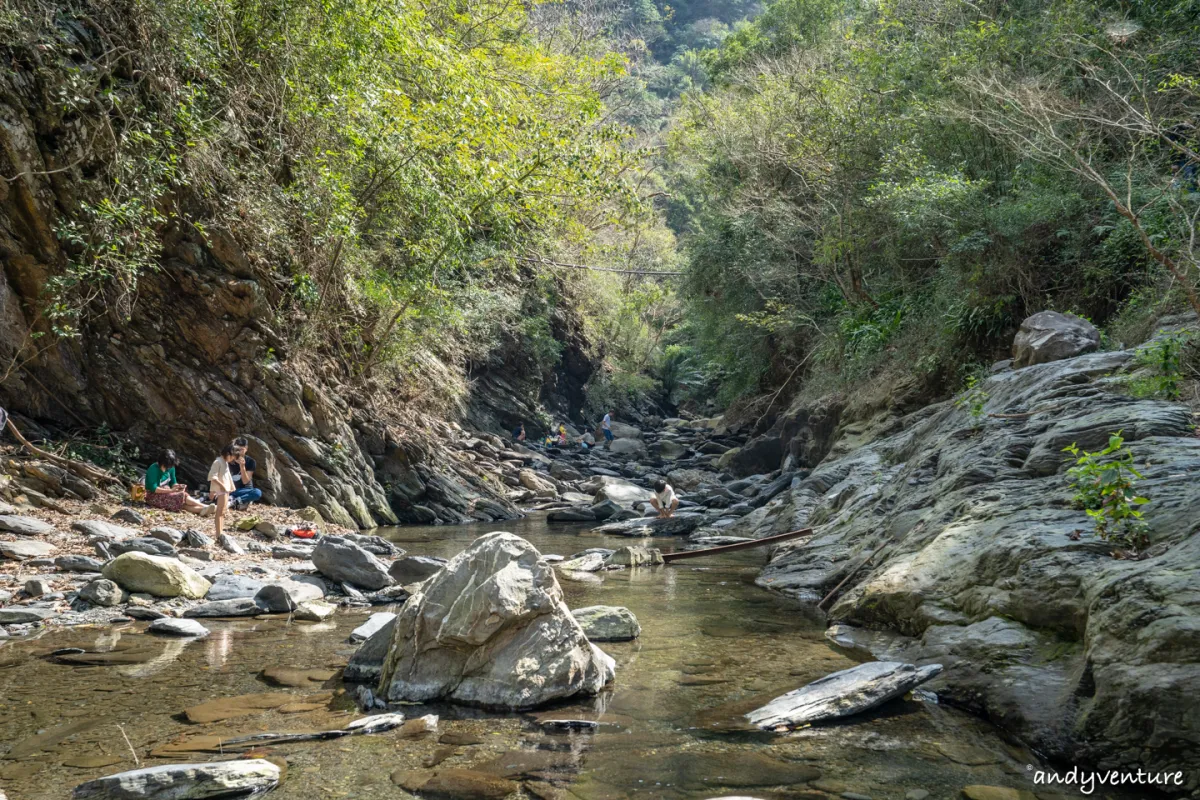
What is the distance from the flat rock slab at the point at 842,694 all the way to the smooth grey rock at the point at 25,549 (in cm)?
725

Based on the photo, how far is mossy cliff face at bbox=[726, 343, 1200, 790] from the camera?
368 cm

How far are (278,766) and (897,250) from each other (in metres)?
16.7

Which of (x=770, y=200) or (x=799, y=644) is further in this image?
(x=770, y=200)

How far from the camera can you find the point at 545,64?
17531 millimetres

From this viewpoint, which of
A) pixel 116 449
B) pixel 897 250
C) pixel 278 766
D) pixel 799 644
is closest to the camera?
pixel 278 766

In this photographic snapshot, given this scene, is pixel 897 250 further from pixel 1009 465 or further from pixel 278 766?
pixel 278 766

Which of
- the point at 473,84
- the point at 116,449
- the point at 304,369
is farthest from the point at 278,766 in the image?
the point at 473,84

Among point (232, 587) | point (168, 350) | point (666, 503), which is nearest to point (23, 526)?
point (232, 587)

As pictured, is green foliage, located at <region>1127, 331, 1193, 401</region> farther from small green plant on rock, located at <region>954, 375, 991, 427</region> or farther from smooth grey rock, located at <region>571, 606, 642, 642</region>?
smooth grey rock, located at <region>571, 606, 642, 642</region>

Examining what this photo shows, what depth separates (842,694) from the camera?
473 centimetres

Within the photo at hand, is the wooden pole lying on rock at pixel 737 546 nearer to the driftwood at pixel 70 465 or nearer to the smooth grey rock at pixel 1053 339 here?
the smooth grey rock at pixel 1053 339

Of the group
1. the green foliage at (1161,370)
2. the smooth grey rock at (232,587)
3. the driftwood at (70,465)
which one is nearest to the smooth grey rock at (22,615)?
the smooth grey rock at (232,587)

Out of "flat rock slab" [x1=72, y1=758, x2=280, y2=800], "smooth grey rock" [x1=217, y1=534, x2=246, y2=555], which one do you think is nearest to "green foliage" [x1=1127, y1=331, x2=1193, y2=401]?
"flat rock slab" [x1=72, y1=758, x2=280, y2=800]

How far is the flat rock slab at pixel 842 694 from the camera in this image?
4578mm
